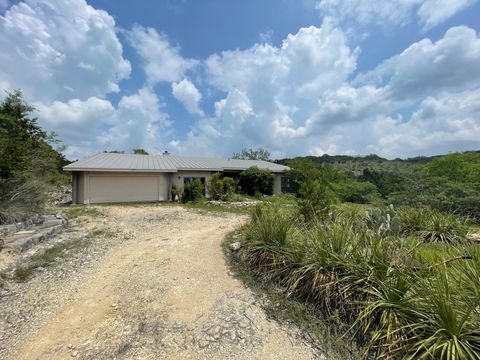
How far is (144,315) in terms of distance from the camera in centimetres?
378

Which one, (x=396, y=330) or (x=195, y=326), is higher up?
(x=396, y=330)

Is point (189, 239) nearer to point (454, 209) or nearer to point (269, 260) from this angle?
point (269, 260)

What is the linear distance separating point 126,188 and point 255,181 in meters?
9.79

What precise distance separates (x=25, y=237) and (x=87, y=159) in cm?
1244

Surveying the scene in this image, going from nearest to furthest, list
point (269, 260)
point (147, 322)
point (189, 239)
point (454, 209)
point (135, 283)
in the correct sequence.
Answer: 1. point (147, 322)
2. point (135, 283)
3. point (269, 260)
4. point (189, 239)
5. point (454, 209)

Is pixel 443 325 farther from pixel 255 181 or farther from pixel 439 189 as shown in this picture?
pixel 255 181

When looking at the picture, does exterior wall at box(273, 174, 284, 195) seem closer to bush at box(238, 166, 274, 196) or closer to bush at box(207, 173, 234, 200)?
bush at box(238, 166, 274, 196)

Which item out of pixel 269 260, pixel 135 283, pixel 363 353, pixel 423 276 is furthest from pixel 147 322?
pixel 423 276

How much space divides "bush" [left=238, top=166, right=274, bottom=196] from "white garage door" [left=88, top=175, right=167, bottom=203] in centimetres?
645

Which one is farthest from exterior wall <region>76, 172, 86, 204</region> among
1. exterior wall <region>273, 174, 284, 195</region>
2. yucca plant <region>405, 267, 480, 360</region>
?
yucca plant <region>405, 267, 480, 360</region>

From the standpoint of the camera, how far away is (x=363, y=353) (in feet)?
9.66

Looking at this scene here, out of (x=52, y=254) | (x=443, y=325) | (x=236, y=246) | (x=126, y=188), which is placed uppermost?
(x=126, y=188)

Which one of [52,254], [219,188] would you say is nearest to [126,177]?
[219,188]

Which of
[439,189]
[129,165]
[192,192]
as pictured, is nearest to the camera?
[439,189]
